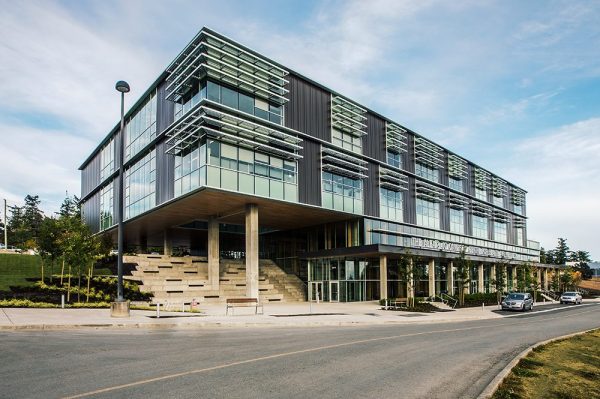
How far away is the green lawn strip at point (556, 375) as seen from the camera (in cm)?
825

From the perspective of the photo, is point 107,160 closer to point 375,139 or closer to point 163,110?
point 163,110

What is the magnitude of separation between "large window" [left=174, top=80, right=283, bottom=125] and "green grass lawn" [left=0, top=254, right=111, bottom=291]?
15386mm

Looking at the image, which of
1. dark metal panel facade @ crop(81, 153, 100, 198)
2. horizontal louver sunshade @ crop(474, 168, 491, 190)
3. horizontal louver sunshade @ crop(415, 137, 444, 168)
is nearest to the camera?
horizontal louver sunshade @ crop(415, 137, 444, 168)

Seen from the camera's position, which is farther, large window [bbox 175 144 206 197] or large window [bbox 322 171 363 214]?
large window [bbox 322 171 363 214]

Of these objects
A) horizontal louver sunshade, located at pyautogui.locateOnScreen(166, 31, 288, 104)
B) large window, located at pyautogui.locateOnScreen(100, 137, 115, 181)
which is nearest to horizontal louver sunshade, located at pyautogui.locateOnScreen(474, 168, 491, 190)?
horizontal louver sunshade, located at pyautogui.locateOnScreen(166, 31, 288, 104)

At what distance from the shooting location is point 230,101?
33.1 metres

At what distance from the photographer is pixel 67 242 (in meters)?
27.1

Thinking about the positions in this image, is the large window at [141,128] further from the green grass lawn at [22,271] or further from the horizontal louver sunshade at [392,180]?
the horizontal louver sunshade at [392,180]

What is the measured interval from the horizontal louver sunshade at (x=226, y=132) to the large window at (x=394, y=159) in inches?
598

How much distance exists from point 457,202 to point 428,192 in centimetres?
891

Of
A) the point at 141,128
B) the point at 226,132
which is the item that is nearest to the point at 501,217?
the point at 226,132

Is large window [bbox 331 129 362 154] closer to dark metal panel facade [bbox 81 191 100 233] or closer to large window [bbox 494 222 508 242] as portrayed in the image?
dark metal panel facade [bbox 81 191 100 233]

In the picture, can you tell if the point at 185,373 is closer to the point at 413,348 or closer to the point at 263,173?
the point at 413,348

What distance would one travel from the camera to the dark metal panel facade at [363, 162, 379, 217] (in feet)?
146
